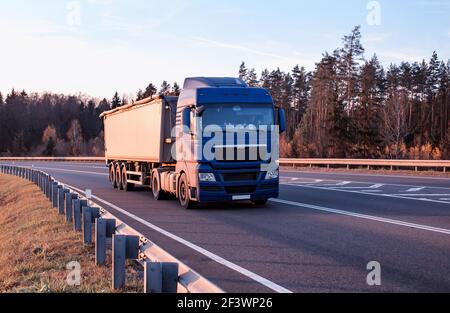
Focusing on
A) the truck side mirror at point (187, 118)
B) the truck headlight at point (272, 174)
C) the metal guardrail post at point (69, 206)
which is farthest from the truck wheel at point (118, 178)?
the metal guardrail post at point (69, 206)

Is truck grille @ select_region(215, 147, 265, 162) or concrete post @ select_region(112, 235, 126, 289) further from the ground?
truck grille @ select_region(215, 147, 265, 162)

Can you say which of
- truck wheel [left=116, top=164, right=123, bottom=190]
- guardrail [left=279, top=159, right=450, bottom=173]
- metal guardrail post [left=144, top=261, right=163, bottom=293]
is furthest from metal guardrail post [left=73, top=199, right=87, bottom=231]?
guardrail [left=279, top=159, right=450, bottom=173]

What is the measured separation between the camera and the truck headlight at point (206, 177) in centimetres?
1452

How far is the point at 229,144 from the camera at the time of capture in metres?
14.6

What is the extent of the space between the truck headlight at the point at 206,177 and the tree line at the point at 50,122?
90.4 meters

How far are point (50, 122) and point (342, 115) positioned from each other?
95047mm

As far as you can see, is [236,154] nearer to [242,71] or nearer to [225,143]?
[225,143]

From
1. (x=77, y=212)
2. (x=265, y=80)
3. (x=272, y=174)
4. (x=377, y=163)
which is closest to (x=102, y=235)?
(x=77, y=212)

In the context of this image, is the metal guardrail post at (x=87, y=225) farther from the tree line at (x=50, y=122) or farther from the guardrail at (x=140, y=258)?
the tree line at (x=50, y=122)

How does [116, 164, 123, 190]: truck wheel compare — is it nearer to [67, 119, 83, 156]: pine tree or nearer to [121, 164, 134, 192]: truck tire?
[121, 164, 134, 192]: truck tire

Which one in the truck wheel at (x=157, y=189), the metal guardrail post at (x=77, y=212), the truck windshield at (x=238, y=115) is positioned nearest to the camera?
the metal guardrail post at (x=77, y=212)

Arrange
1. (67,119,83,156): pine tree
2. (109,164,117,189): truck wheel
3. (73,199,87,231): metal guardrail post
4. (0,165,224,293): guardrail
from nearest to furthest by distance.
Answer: (0,165,224,293): guardrail
(73,199,87,231): metal guardrail post
(109,164,117,189): truck wheel
(67,119,83,156): pine tree

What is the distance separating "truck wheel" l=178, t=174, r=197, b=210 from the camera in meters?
15.3
